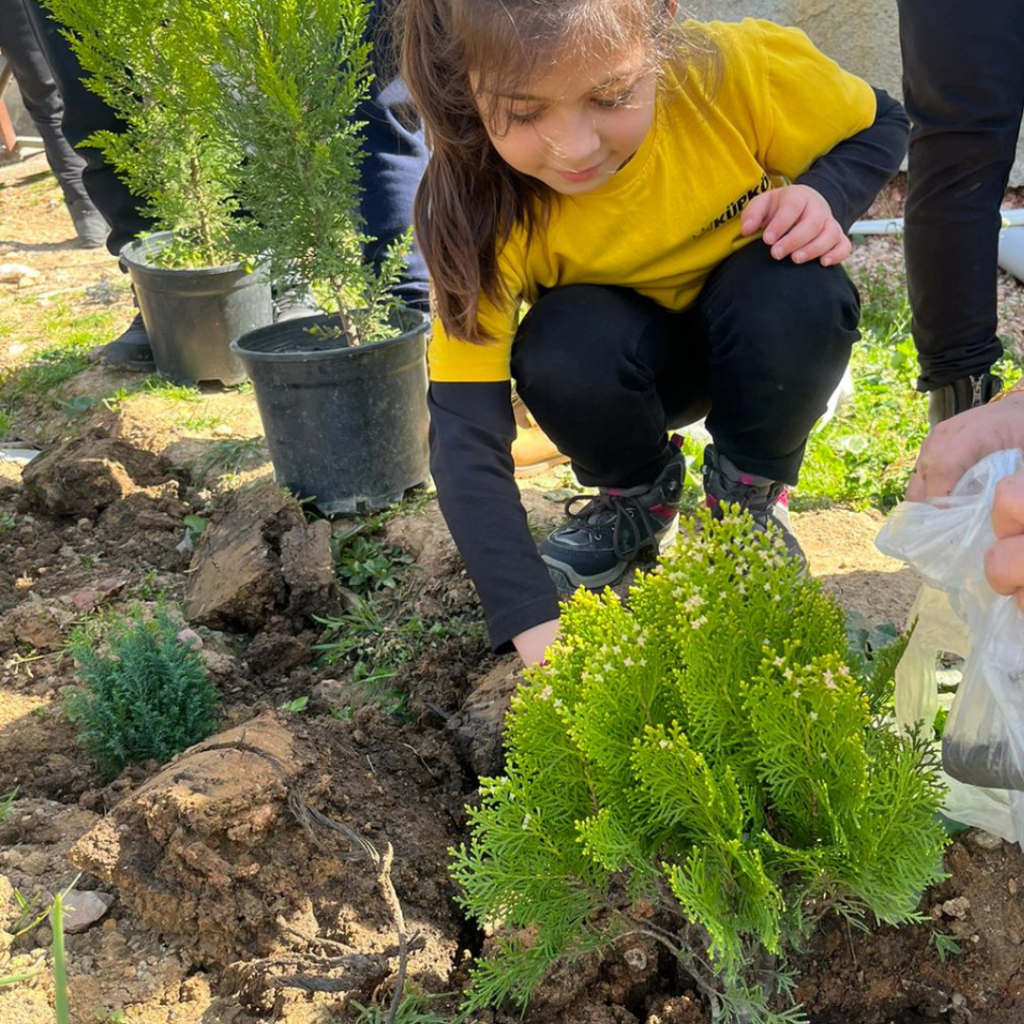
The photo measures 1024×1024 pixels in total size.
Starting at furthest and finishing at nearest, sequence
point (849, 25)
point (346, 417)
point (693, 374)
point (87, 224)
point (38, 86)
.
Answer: point (87, 224), point (38, 86), point (849, 25), point (346, 417), point (693, 374)

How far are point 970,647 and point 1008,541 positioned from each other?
0.24 metres

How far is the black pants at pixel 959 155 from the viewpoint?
7.26 feet

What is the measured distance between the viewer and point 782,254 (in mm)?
2264

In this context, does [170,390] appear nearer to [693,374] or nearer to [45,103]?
[693,374]

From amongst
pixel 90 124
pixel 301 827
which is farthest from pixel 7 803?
pixel 90 124

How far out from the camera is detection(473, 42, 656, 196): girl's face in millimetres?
1800

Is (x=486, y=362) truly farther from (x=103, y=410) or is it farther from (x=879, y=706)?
(x=103, y=410)

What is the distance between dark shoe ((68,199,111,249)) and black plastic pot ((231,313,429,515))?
16.8ft

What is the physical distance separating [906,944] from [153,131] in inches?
161

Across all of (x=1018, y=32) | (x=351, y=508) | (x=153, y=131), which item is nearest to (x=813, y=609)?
(x=1018, y=32)

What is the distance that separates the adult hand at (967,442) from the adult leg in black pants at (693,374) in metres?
0.71

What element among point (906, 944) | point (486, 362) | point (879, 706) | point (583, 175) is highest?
Answer: point (583, 175)

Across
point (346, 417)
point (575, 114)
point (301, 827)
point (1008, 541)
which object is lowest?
point (346, 417)

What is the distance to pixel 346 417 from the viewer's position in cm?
327
